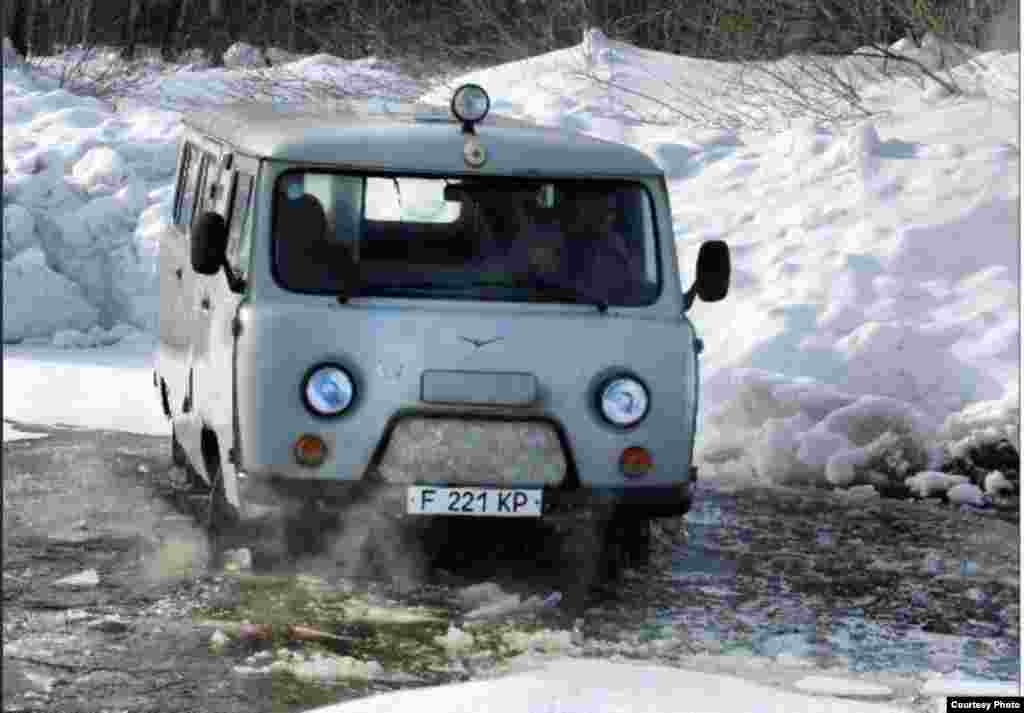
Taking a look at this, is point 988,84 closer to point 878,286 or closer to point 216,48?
point 878,286

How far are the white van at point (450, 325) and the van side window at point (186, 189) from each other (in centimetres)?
176

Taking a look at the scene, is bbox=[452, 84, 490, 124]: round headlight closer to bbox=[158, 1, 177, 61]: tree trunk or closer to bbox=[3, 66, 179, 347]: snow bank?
bbox=[3, 66, 179, 347]: snow bank

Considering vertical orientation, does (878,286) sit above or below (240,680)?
above

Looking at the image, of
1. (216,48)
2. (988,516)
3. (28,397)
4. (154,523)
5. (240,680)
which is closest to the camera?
(240,680)

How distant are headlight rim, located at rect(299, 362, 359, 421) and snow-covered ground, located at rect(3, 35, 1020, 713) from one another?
165 cm

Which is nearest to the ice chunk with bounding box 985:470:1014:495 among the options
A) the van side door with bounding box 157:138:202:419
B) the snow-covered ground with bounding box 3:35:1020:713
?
the snow-covered ground with bounding box 3:35:1020:713

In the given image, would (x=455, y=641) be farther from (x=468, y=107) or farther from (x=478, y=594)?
(x=468, y=107)

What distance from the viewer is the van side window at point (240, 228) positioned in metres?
9.30

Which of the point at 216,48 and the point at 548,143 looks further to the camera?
the point at 216,48

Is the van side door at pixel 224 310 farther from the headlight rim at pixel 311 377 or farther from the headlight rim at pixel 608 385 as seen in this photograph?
the headlight rim at pixel 608 385

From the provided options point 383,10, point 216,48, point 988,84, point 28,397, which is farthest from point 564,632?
point 216,48

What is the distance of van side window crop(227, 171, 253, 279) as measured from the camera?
9.30 metres

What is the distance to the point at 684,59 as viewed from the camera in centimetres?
2258

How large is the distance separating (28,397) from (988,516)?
18.6ft
